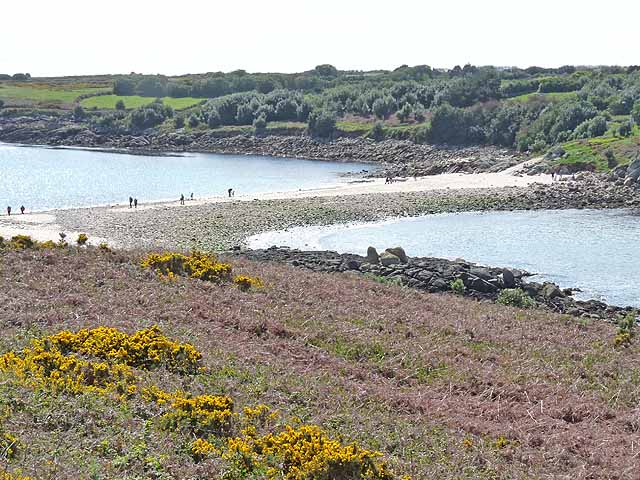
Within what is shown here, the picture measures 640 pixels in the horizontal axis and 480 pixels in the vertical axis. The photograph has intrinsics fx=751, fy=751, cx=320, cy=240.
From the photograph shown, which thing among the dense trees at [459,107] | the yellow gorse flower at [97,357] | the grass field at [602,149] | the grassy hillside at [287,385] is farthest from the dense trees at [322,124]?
the yellow gorse flower at [97,357]

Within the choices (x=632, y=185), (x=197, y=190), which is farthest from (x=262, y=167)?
(x=632, y=185)

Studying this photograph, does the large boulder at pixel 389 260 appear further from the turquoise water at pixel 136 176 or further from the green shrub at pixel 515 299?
the turquoise water at pixel 136 176

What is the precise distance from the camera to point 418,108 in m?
138

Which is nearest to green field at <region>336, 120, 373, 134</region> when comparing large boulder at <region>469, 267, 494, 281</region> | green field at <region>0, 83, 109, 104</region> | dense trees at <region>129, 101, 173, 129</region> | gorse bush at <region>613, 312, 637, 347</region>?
dense trees at <region>129, 101, 173, 129</region>

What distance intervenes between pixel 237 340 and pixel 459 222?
138 ft

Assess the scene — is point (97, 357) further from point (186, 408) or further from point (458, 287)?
point (458, 287)

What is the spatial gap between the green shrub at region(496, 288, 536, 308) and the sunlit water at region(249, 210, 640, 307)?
21.7ft

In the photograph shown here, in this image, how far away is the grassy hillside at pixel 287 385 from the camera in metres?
12.2

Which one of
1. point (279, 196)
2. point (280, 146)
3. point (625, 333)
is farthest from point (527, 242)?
point (280, 146)

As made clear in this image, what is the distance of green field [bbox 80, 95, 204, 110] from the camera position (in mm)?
170125

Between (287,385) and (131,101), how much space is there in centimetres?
16887

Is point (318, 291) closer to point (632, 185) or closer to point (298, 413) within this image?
point (298, 413)

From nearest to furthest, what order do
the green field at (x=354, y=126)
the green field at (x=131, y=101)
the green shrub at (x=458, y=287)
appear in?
the green shrub at (x=458, y=287) → the green field at (x=354, y=126) → the green field at (x=131, y=101)

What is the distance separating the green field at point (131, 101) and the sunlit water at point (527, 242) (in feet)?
393
